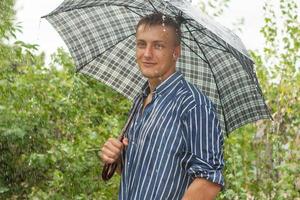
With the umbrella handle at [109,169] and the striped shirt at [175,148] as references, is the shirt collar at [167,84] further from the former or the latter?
the umbrella handle at [109,169]

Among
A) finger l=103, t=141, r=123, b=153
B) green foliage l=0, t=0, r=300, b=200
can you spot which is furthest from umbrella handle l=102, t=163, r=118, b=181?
green foliage l=0, t=0, r=300, b=200

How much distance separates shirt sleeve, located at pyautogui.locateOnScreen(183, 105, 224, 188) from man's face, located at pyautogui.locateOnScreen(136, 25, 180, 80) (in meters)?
0.29

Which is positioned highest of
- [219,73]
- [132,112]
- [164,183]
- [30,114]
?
[219,73]

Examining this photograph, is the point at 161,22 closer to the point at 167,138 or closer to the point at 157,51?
the point at 157,51

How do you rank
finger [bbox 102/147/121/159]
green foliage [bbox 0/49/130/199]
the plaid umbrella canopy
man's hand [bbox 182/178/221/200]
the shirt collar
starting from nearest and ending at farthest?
A: man's hand [bbox 182/178/221/200], the shirt collar, finger [bbox 102/147/121/159], the plaid umbrella canopy, green foliage [bbox 0/49/130/199]

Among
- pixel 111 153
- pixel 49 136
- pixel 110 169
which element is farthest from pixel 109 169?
pixel 49 136

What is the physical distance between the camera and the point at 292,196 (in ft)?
19.5

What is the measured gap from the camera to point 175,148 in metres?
2.53

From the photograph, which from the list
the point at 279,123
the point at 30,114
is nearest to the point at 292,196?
the point at 279,123

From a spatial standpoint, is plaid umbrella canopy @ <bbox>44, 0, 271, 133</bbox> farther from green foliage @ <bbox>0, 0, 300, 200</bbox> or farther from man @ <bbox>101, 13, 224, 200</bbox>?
green foliage @ <bbox>0, 0, 300, 200</bbox>

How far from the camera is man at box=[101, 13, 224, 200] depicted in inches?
97.9

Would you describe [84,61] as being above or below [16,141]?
above

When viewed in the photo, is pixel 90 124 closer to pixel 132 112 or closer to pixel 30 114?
pixel 30 114

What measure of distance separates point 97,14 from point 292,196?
3147 millimetres
